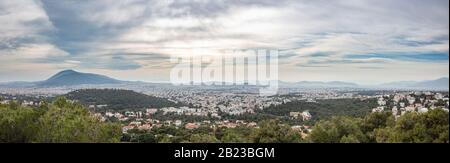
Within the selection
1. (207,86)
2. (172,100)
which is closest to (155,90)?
(172,100)

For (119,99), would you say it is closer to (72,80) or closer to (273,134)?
(72,80)

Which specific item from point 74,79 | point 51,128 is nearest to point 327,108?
point 51,128

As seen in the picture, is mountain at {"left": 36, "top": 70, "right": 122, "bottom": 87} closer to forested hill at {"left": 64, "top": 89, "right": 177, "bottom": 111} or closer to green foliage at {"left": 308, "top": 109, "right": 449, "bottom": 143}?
forested hill at {"left": 64, "top": 89, "right": 177, "bottom": 111}

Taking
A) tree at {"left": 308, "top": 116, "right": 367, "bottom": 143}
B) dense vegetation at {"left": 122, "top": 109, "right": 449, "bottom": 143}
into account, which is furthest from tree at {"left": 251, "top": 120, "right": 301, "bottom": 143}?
tree at {"left": 308, "top": 116, "right": 367, "bottom": 143}

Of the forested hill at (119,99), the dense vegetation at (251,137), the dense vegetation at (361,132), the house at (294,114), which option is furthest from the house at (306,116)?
the forested hill at (119,99)
